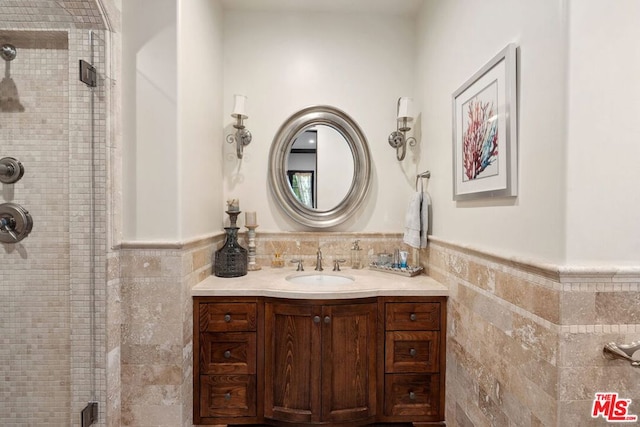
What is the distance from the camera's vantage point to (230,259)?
2027 mm

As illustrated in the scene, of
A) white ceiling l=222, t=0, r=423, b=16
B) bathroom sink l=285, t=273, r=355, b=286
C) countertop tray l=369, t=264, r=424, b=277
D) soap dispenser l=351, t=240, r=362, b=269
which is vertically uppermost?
white ceiling l=222, t=0, r=423, b=16

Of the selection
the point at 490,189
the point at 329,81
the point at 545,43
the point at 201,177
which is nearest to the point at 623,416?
the point at 490,189

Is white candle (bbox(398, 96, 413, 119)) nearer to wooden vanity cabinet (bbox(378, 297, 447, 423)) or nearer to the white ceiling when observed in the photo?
the white ceiling

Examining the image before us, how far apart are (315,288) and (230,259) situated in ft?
1.94

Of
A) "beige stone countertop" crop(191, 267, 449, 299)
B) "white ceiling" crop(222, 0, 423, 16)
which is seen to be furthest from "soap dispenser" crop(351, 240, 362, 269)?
"white ceiling" crop(222, 0, 423, 16)

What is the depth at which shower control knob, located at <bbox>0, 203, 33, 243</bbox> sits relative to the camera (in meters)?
1.54

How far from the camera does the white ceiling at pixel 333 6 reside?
2.23 meters

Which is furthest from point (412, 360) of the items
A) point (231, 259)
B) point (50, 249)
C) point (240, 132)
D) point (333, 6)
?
point (333, 6)

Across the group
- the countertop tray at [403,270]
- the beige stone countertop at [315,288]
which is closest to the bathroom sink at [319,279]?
the beige stone countertop at [315,288]

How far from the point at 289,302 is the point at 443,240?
0.94 metres

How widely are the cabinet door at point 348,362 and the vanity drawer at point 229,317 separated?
0.40 meters

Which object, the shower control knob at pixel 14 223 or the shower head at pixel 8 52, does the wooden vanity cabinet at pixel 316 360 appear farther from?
the shower head at pixel 8 52

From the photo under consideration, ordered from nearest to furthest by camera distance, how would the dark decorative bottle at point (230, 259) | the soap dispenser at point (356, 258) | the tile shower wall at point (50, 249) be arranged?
the tile shower wall at point (50, 249), the dark decorative bottle at point (230, 259), the soap dispenser at point (356, 258)

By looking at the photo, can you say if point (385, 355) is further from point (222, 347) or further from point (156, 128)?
point (156, 128)
